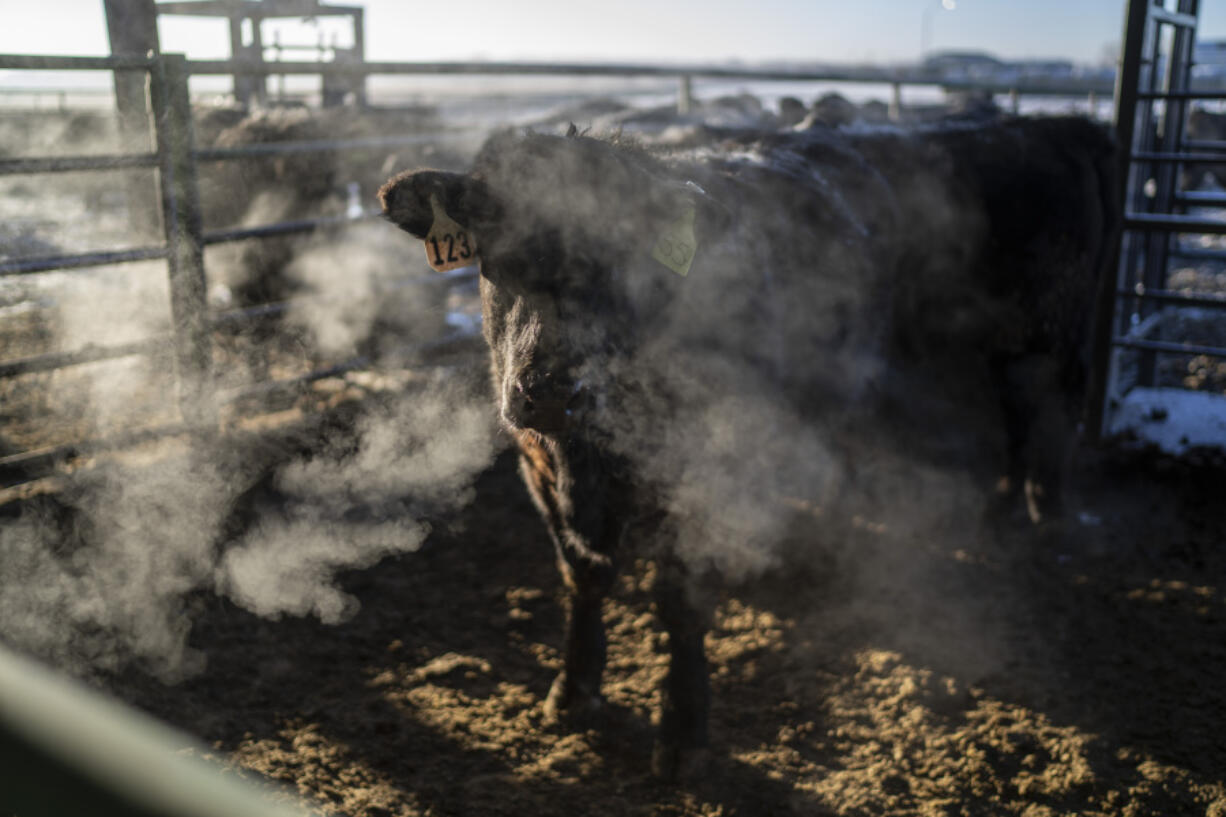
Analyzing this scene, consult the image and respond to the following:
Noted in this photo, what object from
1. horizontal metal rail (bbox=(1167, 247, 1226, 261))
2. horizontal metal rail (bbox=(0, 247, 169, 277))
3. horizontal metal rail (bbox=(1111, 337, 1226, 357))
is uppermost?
horizontal metal rail (bbox=(0, 247, 169, 277))

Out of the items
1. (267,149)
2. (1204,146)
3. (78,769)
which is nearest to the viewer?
(78,769)

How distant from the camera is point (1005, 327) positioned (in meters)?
4.64

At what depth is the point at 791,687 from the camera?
333 centimetres

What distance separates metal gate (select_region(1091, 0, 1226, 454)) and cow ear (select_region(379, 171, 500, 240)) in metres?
4.30

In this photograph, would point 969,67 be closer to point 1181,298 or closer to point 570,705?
point 1181,298

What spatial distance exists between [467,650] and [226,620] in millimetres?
986

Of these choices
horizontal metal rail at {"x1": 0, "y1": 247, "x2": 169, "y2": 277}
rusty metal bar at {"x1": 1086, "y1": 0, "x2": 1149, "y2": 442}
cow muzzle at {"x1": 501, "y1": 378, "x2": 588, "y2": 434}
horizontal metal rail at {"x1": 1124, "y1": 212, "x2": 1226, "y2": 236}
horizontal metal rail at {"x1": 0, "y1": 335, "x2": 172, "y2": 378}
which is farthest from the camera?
rusty metal bar at {"x1": 1086, "y1": 0, "x2": 1149, "y2": 442}

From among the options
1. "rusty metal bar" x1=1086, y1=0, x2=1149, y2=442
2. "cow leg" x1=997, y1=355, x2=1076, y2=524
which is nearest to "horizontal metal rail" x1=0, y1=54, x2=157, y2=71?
"cow leg" x1=997, y1=355, x2=1076, y2=524

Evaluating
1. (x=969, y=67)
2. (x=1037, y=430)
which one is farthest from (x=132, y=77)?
(x=969, y=67)

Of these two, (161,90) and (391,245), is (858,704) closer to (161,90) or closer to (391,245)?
(161,90)

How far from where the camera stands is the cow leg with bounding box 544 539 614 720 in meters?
3.11

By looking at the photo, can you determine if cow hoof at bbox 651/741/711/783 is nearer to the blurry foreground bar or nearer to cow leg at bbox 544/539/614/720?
cow leg at bbox 544/539/614/720

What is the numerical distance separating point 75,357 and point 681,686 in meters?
2.86

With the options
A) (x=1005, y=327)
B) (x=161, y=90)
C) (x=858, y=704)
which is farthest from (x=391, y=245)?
(x=858, y=704)
